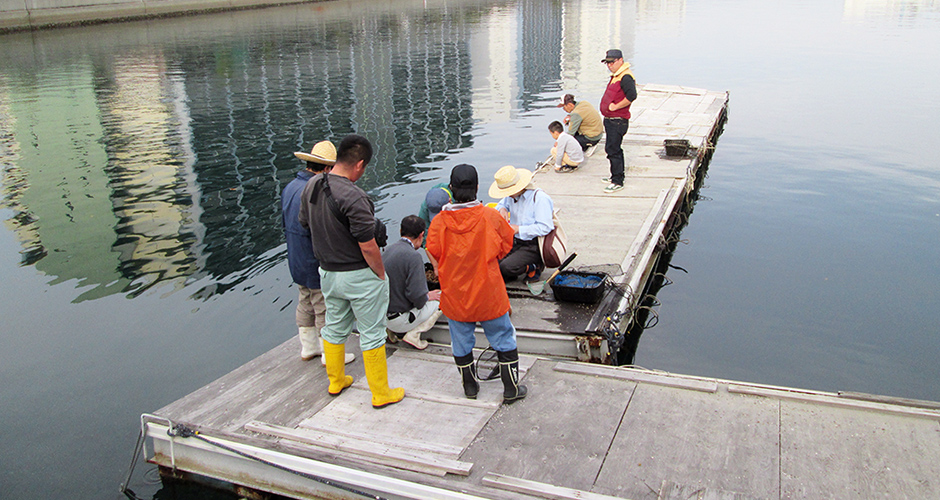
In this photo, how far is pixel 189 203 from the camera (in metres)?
14.5

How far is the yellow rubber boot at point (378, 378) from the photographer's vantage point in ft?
18.2

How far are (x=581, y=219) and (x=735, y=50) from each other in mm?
32233

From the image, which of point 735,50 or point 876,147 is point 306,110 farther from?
point 735,50

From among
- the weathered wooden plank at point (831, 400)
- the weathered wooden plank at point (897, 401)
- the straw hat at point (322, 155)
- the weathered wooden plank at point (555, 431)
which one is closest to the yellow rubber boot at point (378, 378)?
the weathered wooden plank at point (555, 431)

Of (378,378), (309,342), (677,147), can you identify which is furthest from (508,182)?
(677,147)

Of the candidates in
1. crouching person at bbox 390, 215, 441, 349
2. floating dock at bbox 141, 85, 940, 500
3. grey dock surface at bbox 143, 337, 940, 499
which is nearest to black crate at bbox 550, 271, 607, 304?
floating dock at bbox 141, 85, 940, 500

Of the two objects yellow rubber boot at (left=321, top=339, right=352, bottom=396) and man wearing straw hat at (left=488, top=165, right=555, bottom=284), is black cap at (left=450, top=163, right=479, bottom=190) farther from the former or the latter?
yellow rubber boot at (left=321, top=339, right=352, bottom=396)

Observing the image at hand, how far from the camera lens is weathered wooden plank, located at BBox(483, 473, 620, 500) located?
4.31 metres

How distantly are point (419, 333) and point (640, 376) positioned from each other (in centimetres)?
238

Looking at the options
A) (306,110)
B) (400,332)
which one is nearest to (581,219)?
Result: (400,332)

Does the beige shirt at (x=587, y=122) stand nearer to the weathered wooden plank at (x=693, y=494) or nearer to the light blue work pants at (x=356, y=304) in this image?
the light blue work pants at (x=356, y=304)

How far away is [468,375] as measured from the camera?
5.67 m

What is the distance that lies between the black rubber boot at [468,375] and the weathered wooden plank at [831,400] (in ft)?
7.05

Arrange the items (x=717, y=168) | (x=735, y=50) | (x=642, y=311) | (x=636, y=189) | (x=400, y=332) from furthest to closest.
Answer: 1. (x=735, y=50)
2. (x=717, y=168)
3. (x=636, y=189)
4. (x=642, y=311)
5. (x=400, y=332)
